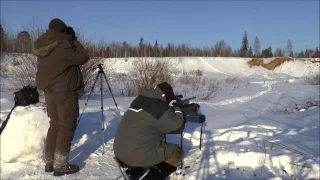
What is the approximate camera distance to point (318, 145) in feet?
19.7

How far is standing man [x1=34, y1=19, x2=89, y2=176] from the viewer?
3994 mm

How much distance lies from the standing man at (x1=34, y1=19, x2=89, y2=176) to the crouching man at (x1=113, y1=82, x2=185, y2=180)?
133 cm

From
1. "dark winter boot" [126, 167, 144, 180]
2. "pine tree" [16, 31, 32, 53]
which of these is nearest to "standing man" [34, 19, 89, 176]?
"dark winter boot" [126, 167, 144, 180]

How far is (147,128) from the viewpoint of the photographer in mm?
3119

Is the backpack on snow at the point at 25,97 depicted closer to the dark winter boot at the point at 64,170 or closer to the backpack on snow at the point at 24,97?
the backpack on snow at the point at 24,97

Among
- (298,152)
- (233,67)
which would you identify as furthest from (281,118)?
(233,67)

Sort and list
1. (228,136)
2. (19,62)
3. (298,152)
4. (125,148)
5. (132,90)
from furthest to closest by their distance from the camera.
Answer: (132,90) → (19,62) → (228,136) → (298,152) → (125,148)

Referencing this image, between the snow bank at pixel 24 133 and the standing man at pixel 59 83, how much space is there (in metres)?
0.36

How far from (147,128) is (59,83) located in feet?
5.51

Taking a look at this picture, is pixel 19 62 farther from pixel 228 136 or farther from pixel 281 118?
pixel 281 118

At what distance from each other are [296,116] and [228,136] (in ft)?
13.0

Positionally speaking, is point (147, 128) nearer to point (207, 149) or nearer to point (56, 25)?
point (56, 25)

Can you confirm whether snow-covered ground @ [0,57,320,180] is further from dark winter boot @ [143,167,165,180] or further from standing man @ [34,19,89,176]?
dark winter boot @ [143,167,165,180]

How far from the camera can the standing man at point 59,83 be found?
3994 mm
